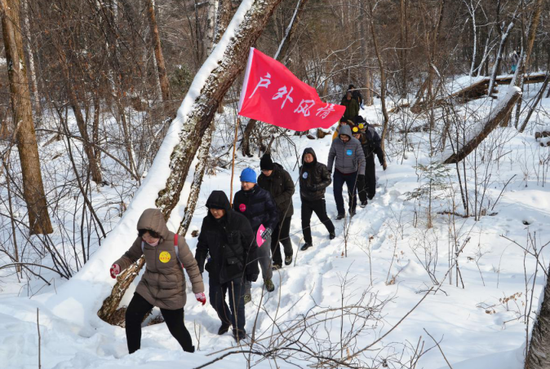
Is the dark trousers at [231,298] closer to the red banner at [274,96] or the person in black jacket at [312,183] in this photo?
the red banner at [274,96]

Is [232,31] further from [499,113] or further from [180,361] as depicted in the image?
[499,113]

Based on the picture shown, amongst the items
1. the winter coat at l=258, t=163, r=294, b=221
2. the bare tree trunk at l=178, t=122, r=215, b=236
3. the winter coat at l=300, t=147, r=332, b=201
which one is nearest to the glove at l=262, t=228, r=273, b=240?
the winter coat at l=258, t=163, r=294, b=221

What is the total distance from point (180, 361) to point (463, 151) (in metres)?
6.79

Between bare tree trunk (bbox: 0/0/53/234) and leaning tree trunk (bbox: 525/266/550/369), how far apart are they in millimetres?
6479

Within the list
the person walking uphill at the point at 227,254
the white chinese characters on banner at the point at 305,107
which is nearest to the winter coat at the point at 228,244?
the person walking uphill at the point at 227,254

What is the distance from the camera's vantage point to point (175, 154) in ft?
15.2

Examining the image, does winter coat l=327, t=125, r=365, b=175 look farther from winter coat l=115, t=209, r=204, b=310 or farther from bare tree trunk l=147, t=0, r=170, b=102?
bare tree trunk l=147, t=0, r=170, b=102

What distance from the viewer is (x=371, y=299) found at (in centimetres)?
371

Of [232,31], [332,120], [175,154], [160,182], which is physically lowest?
[160,182]

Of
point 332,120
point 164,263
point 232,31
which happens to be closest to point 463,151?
point 332,120

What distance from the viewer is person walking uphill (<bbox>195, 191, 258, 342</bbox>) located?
385 centimetres

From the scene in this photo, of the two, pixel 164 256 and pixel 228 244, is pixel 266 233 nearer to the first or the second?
A: pixel 228 244

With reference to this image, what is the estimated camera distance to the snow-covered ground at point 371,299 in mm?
2838

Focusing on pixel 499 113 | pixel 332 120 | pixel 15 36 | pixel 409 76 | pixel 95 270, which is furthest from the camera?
pixel 409 76
